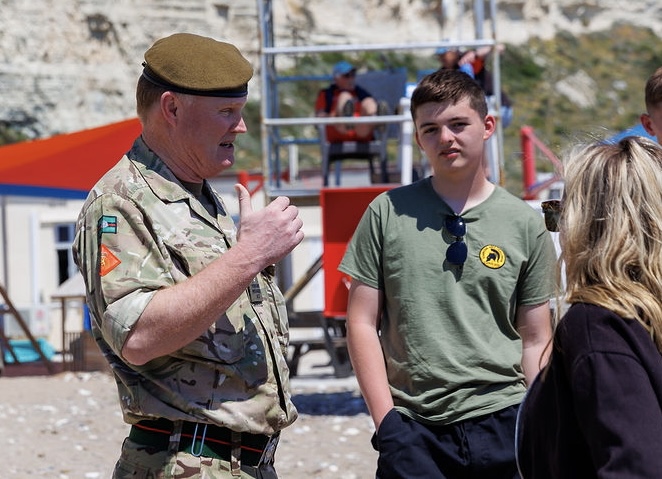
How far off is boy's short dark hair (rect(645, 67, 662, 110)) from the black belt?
1.82m

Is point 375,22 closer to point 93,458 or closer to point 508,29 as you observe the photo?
point 508,29

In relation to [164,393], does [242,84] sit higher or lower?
higher

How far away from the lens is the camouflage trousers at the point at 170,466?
2.49 meters

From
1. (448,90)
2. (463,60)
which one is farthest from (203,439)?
(463,60)

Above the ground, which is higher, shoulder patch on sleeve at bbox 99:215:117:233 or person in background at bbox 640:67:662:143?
person in background at bbox 640:67:662:143

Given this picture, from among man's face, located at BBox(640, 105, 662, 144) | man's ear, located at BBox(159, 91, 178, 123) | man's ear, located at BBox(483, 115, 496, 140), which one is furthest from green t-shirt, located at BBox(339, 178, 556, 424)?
man's ear, located at BBox(159, 91, 178, 123)

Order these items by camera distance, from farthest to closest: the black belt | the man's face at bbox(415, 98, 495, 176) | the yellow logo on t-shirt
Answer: the man's face at bbox(415, 98, 495, 176) < the yellow logo on t-shirt < the black belt

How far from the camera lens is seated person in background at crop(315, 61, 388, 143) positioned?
32.0 feet

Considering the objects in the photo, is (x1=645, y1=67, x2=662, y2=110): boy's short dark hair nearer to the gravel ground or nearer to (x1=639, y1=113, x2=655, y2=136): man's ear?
(x1=639, y1=113, x2=655, y2=136): man's ear

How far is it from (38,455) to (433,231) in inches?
198

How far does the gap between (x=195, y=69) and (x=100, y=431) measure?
641 cm

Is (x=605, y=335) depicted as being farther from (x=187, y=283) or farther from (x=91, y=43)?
(x=91, y=43)

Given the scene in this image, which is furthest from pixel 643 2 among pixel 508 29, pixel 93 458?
pixel 93 458

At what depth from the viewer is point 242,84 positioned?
269cm
